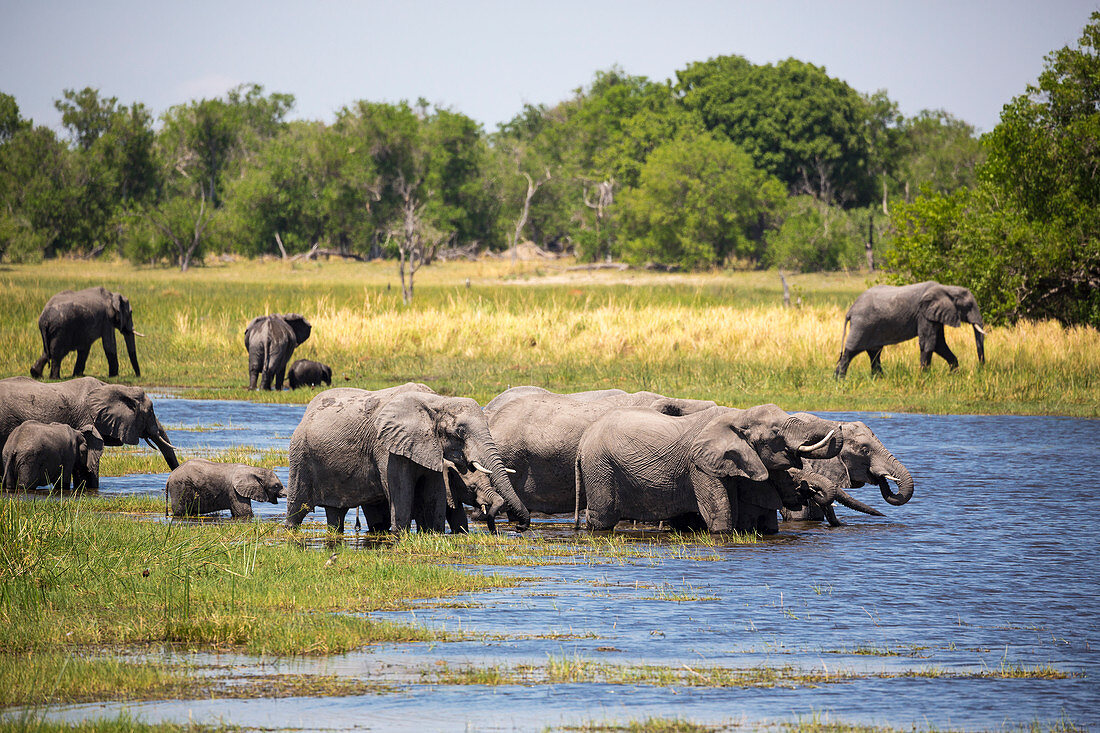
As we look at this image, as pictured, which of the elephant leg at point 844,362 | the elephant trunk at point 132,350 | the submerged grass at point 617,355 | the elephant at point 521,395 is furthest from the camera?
the elephant trunk at point 132,350

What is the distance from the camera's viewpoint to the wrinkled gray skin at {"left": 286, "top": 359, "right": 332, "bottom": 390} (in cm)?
2777

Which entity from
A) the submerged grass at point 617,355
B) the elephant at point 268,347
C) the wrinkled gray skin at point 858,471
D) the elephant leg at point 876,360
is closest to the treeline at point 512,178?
the submerged grass at point 617,355

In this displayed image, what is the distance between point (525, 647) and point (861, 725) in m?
2.51

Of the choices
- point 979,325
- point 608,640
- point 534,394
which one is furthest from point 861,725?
point 979,325

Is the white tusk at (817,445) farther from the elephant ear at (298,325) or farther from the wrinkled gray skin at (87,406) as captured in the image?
the elephant ear at (298,325)

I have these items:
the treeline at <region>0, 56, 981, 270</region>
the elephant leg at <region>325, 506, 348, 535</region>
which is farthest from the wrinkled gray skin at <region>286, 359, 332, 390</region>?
the treeline at <region>0, 56, 981, 270</region>

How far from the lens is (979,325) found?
1075 inches

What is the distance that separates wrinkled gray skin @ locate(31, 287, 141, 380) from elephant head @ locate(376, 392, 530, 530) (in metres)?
16.6

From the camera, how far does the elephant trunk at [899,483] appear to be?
574 inches

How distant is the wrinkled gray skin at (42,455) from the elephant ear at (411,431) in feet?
13.7

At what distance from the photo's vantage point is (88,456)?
618 inches

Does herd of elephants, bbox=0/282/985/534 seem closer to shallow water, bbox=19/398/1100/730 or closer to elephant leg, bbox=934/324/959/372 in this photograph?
shallow water, bbox=19/398/1100/730

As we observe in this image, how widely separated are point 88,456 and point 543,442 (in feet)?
18.4

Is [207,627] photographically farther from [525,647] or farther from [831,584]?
[831,584]
